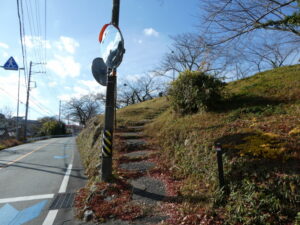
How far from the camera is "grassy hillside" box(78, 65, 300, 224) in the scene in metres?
2.79

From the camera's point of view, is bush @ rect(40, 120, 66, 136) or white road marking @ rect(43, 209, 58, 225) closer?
white road marking @ rect(43, 209, 58, 225)

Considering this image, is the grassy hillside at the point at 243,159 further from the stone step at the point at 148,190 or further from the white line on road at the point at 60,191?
the white line on road at the point at 60,191

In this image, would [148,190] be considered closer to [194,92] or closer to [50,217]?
[50,217]

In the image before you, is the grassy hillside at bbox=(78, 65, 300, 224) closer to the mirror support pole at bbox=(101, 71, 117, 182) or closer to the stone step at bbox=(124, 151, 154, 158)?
the stone step at bbox=(124, 151, 154, 158)

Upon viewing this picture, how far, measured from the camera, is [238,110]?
21.4 feet

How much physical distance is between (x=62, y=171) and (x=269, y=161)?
7192mm

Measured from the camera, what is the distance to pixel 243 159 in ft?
11.9

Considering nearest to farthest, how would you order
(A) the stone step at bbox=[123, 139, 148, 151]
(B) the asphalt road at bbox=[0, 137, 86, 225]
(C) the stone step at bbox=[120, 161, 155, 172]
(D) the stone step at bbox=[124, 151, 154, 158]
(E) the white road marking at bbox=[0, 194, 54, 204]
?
1. (B) the asphalt road at bbox=[0, 137, 86, 225]
2. (E) the white road marking at bbox=[0, 194, 54, 204]
3. (C) the stone step at bbox=[120, 161, 155, 172]
4. (D) the stone step at bbox=[124, 151, 154, 158]
5. (A) the stone step at bbox=[123, 139, 148, 151]

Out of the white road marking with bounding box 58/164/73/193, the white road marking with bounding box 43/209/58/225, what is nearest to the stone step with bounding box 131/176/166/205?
the white road marking with bounding box 43/209/58/225

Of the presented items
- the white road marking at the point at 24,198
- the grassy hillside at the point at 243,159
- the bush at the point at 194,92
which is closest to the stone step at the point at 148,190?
the grassy hillside at the point at 243,159

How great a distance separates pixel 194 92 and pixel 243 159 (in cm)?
426

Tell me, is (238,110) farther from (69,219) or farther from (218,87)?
(69,219)

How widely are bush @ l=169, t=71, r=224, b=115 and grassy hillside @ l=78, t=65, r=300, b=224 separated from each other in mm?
543

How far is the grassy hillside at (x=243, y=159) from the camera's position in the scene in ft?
9.17
